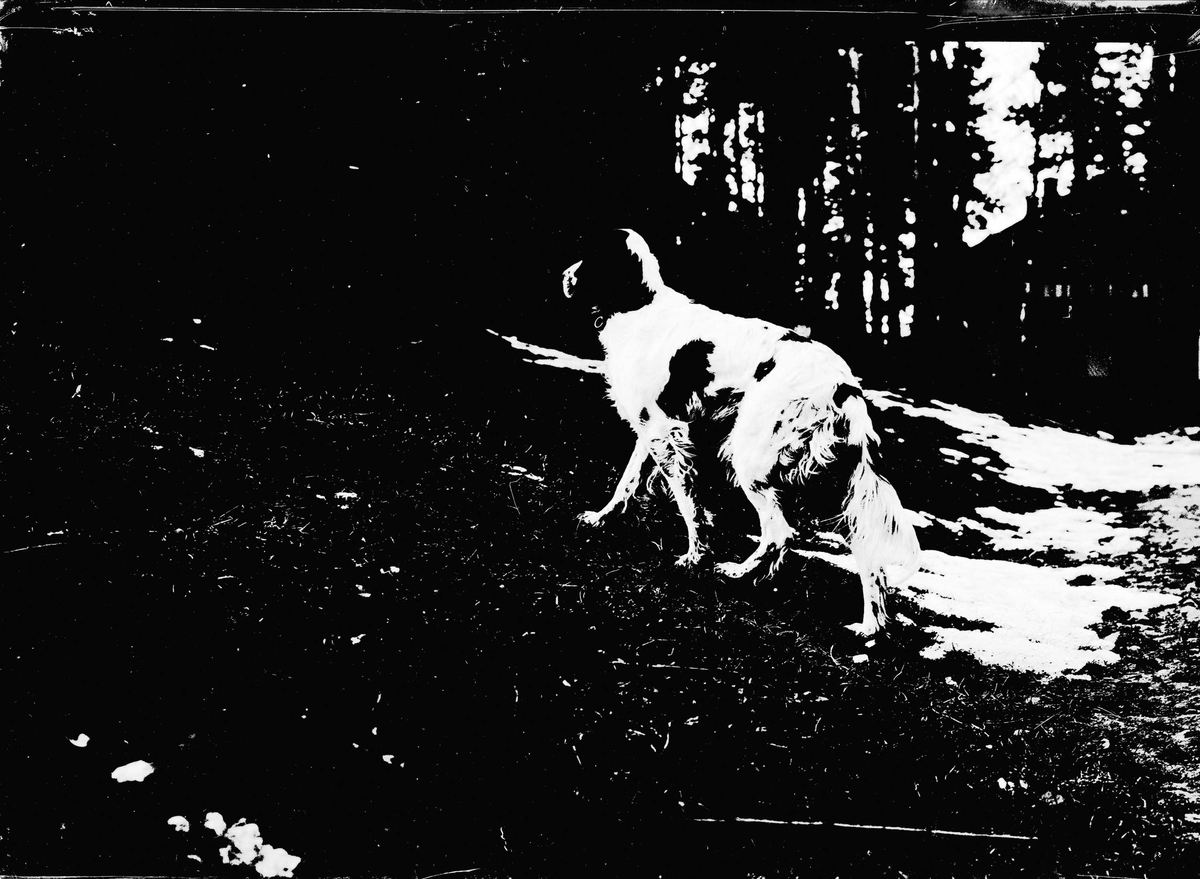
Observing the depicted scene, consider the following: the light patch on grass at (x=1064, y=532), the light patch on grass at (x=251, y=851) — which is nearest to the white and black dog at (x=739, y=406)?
the light patch on grass at (x=1064, y=532)

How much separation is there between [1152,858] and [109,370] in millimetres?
2459

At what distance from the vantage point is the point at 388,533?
173cm

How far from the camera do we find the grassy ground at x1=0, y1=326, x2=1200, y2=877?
1.61 metres

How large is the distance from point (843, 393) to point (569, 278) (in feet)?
2.19

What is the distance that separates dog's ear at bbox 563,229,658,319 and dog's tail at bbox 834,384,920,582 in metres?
0.53

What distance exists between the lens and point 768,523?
180 cm

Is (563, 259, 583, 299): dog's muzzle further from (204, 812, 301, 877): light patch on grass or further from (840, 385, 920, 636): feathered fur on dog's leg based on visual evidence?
(204, 812, 301, 877): light patch on grass

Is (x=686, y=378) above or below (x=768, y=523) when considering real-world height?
above

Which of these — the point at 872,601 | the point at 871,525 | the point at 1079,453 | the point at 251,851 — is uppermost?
the point at 1079,453

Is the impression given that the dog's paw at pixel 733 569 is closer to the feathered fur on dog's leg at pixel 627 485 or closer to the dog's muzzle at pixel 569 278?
the feathered fur on dog's leg at pixel 627 485

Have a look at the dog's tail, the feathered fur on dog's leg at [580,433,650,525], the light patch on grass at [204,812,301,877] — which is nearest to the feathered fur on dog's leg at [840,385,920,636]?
the dog's tail

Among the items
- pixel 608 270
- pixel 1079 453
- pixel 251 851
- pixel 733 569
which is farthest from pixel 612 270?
pixel 251 851

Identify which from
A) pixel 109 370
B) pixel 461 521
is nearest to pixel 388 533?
pixel 461 521

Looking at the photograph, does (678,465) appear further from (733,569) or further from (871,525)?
(871,525)
